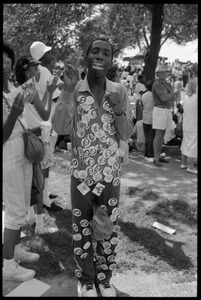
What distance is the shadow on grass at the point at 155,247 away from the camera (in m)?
3.21

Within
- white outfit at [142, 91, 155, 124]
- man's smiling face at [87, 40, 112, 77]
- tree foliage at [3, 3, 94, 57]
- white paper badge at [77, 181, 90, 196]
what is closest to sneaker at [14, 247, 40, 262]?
white paper badge at [77, 181, 90, 196]

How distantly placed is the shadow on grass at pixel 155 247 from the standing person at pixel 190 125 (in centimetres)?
271

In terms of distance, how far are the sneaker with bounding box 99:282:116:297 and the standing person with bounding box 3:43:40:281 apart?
65 cm

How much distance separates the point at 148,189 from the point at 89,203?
2851 millimetres

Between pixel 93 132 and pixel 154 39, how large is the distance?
751cm

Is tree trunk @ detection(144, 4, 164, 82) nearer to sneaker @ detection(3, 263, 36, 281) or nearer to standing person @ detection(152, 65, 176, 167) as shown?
standing person @ detection(152, 65, 176, 167)

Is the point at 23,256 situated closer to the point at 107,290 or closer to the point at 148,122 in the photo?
the point at 107,290

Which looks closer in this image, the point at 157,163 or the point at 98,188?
the point at 98,188

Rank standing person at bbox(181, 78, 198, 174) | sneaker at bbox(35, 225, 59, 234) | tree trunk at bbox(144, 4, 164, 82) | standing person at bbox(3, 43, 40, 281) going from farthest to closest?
tree trunk at bbox(144, 4, 164, 82) → standing person at bbox(181, 78, 198, 174) → sneaker at bbox(35, 225, 59, 234) → standing person at bbox(3, 43, 40, 281)

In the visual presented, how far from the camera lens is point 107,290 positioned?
8.64 ft

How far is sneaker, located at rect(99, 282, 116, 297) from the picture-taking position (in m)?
2.62

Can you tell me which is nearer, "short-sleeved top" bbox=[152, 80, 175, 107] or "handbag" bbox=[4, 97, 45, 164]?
"handbag" bbox=[4, 97, 45, 164]

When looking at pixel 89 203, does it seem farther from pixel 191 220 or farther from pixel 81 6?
pixel 81 6

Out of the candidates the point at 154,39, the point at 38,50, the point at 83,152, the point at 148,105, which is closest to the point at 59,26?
the point at 154,39
